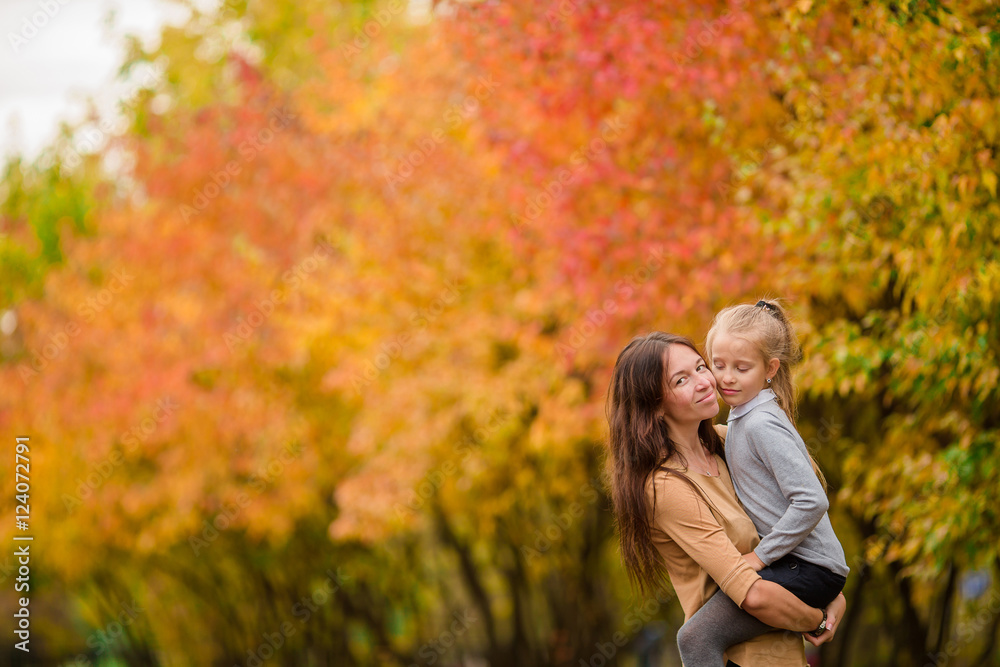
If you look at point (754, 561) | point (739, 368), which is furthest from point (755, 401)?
point (754, 561)

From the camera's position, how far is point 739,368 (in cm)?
269

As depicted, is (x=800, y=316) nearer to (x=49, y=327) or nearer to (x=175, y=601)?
(x=49, y=327)

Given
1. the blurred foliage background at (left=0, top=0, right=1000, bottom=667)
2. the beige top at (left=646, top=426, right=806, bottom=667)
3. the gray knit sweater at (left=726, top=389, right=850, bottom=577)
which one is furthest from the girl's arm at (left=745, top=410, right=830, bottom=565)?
the blurred foliage background at (left=0, top=0, right=1000, bottom=667)

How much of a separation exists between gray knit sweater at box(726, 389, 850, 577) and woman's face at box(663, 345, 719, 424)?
131 millimetres

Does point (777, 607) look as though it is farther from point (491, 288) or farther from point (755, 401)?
point (491, 288)

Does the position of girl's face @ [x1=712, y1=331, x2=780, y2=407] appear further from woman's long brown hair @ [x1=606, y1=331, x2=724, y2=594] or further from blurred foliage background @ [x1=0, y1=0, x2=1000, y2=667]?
blurred foliage background @ [x1=0, y1=0, x2=1000, y2=667]

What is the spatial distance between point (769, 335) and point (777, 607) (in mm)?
820

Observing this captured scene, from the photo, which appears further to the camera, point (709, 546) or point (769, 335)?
point (769, 335)

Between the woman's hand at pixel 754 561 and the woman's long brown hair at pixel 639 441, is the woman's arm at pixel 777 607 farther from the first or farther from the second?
the woman's long brown hair at pixel 639 441

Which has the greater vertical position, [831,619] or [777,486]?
[777,486]

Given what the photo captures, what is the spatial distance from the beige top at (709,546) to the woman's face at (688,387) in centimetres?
19

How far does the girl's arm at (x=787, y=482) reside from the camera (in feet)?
8.11

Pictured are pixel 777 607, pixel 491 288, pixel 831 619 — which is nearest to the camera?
pixel 777 607

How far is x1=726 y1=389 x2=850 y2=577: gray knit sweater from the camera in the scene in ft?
8.13
